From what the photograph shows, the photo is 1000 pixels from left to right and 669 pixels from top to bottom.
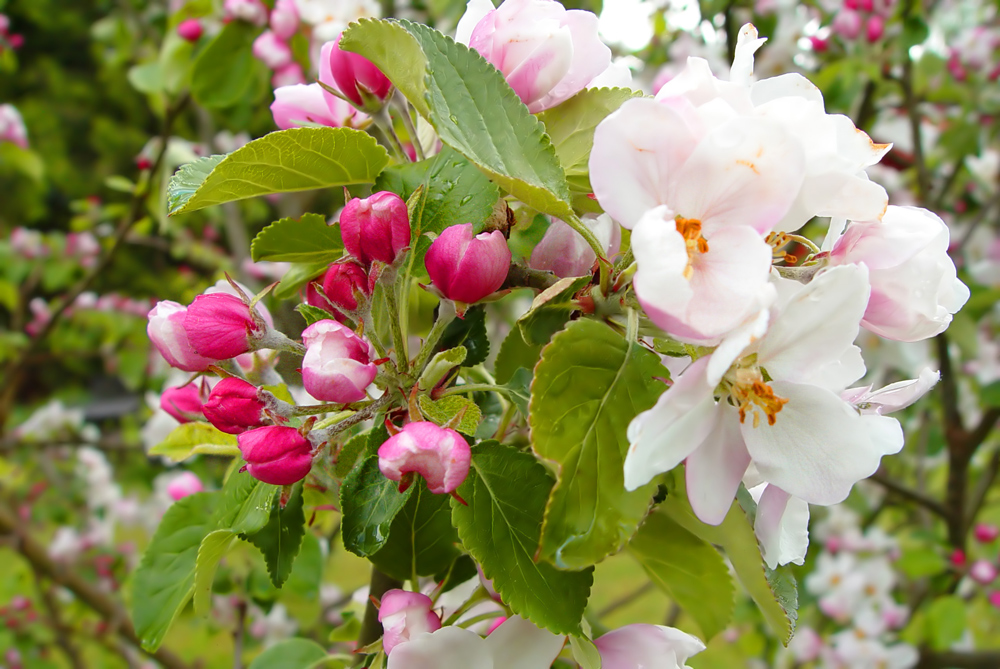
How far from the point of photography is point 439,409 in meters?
0.55

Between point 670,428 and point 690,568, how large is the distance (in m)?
0.23

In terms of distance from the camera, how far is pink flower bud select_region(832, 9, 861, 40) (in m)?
2.10

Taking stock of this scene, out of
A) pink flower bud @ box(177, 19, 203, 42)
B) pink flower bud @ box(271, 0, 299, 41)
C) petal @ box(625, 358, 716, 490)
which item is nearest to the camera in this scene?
petal @ box(625, 358, 716, 490)

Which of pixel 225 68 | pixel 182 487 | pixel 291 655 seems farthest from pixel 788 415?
pixel 225 68

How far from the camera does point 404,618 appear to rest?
0.54 m

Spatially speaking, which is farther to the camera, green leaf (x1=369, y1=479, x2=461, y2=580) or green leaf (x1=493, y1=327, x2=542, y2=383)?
green leaf (x1=493, y1=327, x2=542, y2=383)

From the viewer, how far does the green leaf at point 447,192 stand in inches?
21.4

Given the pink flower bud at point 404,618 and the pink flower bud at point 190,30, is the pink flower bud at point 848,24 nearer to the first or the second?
the pink flower bud at point 190,30

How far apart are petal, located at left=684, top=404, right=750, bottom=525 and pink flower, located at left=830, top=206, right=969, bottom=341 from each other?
0.13 m

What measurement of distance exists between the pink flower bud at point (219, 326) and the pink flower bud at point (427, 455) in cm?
15

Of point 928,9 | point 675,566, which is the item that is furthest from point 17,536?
point 928,9

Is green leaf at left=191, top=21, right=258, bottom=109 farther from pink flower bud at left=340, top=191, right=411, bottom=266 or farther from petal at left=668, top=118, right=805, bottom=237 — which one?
petal at left=668, top=118, right=805, bottom=237

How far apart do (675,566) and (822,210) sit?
0.98ft

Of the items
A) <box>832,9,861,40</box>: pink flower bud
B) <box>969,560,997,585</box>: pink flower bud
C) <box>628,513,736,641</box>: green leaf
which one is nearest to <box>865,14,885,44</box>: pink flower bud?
<box>832,9,861,40</box>: pink flower bud
